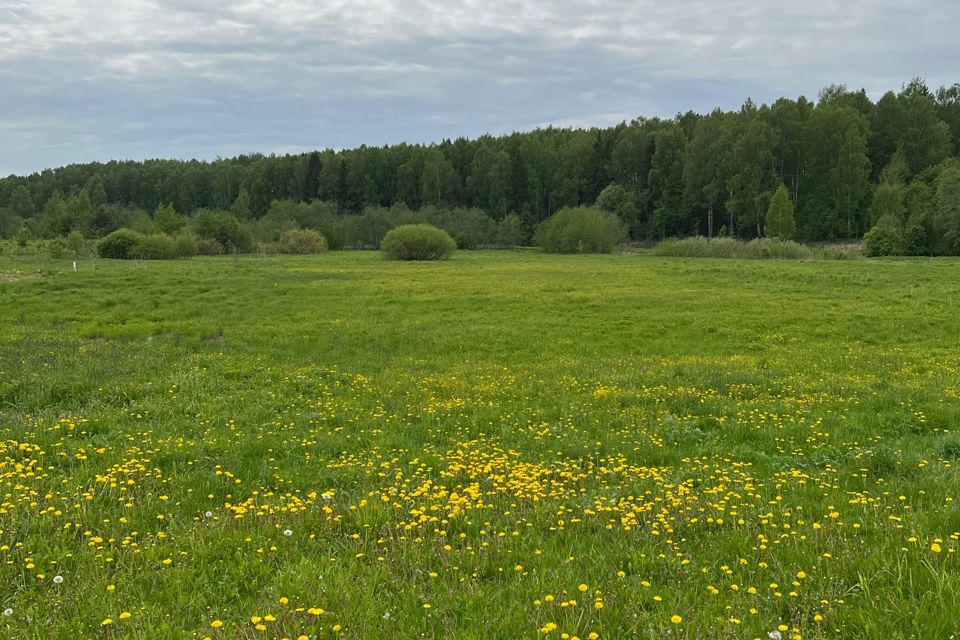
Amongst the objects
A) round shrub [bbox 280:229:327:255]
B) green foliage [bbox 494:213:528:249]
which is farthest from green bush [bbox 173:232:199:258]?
green foliage [bbox 494:213:528:249]

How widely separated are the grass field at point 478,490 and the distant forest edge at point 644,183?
259ft

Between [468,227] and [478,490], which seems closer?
[478,490]

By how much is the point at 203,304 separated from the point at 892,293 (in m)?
34.2

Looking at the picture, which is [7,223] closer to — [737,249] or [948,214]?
[737,249]

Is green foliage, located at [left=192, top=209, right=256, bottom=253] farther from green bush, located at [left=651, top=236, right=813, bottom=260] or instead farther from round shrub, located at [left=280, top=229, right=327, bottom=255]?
green bush, located at [left=651, top=236, right=813, bottom=260]

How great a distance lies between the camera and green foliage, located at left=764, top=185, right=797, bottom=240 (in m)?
90.9

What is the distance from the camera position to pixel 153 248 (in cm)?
7200

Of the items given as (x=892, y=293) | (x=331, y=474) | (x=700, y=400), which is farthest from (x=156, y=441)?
(x=892, y=293)

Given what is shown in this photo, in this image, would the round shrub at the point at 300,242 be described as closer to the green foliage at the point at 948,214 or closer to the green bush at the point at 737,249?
the green bush at the point at 737,249

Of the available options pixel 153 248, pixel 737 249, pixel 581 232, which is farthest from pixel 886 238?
pixel 153 248

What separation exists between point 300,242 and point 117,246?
31.5m

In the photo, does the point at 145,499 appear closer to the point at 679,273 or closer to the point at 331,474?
the point at 331,474

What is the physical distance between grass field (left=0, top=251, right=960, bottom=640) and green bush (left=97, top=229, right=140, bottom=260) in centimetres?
5796

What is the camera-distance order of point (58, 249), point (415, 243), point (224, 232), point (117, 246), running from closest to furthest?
point (58, 249) < point (117, 246) < point (415, 243) < point (224, 232)
